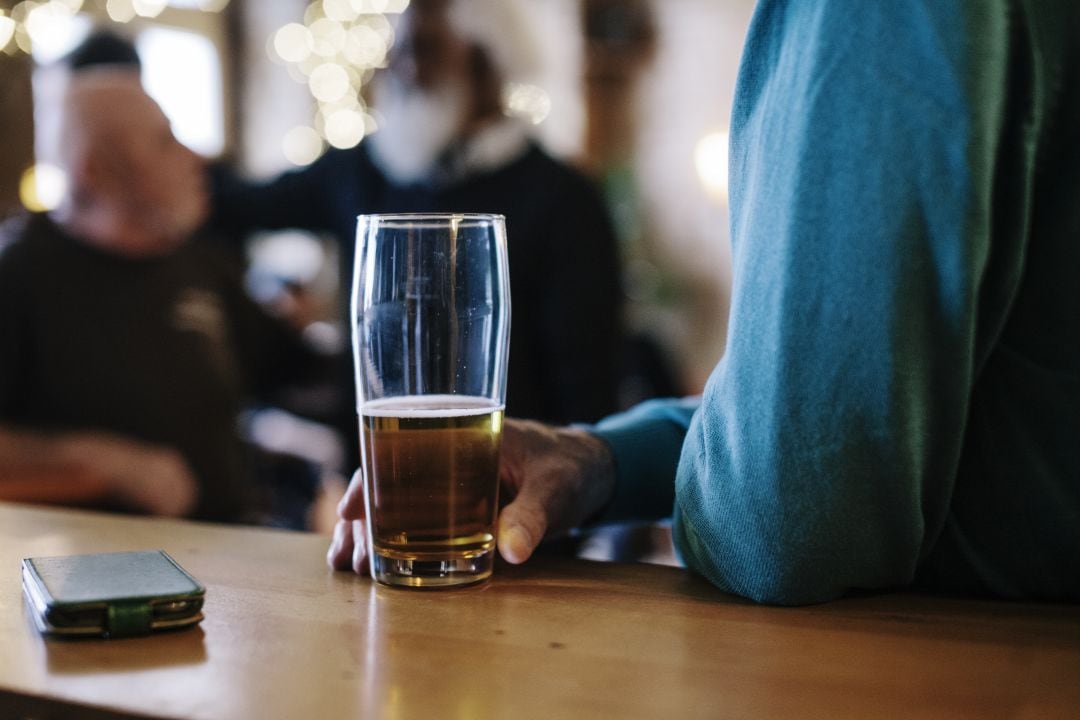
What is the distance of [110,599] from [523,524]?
0.88ft

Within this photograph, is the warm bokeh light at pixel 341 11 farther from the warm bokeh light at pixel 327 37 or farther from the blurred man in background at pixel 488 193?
the blurred man in background at pixel 488 193

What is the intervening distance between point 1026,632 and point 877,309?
202 millimetres

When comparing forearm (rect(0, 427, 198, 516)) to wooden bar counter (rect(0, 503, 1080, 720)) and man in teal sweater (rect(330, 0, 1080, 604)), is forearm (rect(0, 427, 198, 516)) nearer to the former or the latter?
wooden bar counter (rect(0, 503, 1080, 720))

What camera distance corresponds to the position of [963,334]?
0.56 meters

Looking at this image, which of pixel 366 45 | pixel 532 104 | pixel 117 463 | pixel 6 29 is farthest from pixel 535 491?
pixel 532 104

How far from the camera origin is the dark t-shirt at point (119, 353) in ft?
6.60

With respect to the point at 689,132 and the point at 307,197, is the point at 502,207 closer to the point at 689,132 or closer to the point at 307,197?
the point at 307,197

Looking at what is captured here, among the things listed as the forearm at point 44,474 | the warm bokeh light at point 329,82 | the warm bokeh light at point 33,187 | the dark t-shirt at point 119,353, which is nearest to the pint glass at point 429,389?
the forearm at point 44,474

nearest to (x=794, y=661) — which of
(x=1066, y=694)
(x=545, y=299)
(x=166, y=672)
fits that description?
(x=1066, y=694)

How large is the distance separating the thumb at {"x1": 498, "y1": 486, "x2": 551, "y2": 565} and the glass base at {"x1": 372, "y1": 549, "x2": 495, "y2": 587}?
2cm

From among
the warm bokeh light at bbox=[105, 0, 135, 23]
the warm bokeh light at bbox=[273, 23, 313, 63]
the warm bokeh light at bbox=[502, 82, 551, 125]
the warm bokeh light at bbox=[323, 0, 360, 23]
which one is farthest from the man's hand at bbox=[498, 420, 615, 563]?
the warm bokeh light at bbox=[273, 23, 313, 63]

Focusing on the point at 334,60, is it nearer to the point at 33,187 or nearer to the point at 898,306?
the point at 33,187

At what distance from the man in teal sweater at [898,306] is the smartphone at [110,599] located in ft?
0.98

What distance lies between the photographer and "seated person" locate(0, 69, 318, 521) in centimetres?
199
